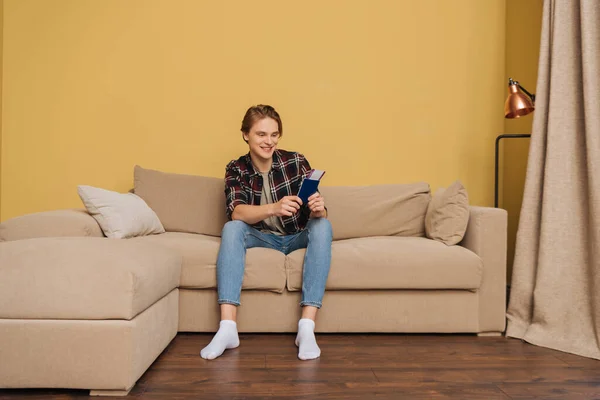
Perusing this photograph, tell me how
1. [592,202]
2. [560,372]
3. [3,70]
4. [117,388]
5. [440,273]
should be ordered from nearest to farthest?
[117,388], [560,372], [592,202], [440,273], [3,70]

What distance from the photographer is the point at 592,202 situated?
2230 mm

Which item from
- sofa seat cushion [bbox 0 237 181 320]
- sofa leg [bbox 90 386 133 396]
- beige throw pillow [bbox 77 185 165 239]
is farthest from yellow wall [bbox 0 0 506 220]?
sofa leg [bbox 90 386 133 396]

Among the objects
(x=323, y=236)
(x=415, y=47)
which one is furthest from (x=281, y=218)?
(x=415, y=47)

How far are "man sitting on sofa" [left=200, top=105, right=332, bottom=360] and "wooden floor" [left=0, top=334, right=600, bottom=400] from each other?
12 cm

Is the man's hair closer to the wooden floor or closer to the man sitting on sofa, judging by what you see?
the man sitting on sofa

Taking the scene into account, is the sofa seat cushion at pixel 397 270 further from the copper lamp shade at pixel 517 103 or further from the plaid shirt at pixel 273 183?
the copper lamp shade at pixel 517 103

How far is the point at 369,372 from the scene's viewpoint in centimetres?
188

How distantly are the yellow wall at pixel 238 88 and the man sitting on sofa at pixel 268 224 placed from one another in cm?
82

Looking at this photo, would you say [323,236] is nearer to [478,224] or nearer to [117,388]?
[478,224]

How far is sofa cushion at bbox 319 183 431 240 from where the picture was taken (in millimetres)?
2953

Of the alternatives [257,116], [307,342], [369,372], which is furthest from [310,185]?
[369,372]

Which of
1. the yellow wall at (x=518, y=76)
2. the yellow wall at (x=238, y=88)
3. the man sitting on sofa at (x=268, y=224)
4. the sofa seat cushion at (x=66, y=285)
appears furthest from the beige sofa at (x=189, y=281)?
the yellow wall at (x=518, y=76)

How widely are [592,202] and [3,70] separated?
337 cm

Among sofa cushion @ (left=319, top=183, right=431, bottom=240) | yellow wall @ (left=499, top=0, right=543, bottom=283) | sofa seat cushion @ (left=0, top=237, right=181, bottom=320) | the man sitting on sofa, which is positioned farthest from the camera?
yellow wall @ (left=499, top=0, right=543, bottom=283)
